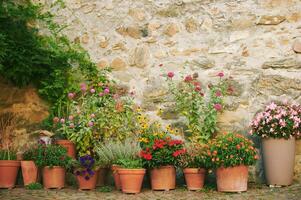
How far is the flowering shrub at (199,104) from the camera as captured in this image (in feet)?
17.4

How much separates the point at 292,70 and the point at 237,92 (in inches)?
27.0

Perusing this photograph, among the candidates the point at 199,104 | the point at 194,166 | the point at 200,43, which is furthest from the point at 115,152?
the point at 200,43

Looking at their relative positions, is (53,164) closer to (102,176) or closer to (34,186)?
(34,186)

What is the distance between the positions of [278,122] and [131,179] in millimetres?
1677

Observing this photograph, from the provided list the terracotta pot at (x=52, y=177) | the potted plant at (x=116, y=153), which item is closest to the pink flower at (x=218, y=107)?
the potted plant at (x=116, y=153)

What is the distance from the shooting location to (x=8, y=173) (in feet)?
16.8

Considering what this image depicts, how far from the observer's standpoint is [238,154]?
459 cm

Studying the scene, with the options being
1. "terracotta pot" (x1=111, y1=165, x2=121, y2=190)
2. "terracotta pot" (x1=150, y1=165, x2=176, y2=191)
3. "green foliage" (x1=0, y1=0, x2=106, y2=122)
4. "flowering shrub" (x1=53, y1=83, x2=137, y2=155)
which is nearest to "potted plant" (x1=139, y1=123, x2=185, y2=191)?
"terracotta pot" (x1=150, y1=165, x2=176, y2=191)

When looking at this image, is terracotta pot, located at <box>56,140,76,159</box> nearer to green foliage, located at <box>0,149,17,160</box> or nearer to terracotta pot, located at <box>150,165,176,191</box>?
green foliage, located at <box>0,149,17,160</box>

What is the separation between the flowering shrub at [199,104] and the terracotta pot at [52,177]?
1.60 metres

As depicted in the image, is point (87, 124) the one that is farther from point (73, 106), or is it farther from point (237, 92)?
point (237, 92)

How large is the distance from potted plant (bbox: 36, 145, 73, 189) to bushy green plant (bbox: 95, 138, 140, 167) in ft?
1.19

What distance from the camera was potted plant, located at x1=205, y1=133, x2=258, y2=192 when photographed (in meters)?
4.58

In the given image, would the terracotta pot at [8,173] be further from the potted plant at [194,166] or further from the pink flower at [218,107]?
the pink flower at [218,107]
